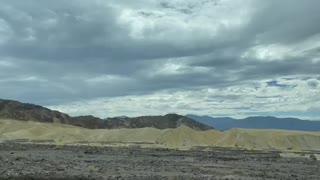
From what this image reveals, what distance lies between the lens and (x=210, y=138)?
10862cm

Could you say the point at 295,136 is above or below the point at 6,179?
above

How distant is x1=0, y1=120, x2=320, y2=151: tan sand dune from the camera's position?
3866 inches

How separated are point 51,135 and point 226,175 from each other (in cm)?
9133

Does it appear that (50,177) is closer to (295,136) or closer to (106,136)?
(295,136)

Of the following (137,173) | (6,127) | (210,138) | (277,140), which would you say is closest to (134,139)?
(210,138)

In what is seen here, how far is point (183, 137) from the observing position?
10744cm

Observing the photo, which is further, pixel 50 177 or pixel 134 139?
pixel 134 139

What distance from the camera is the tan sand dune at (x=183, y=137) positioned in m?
98.2

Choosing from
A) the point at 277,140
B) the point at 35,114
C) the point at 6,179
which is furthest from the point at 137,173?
the point at 35,114

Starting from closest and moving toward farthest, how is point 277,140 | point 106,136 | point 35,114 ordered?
point 277,140 < point 106,136 < point 35,114

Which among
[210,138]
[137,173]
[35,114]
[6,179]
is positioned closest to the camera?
[6,179]

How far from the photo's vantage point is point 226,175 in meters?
35.3

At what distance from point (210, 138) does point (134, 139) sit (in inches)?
691

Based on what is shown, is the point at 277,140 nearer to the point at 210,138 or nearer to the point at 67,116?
the point at 210,138
